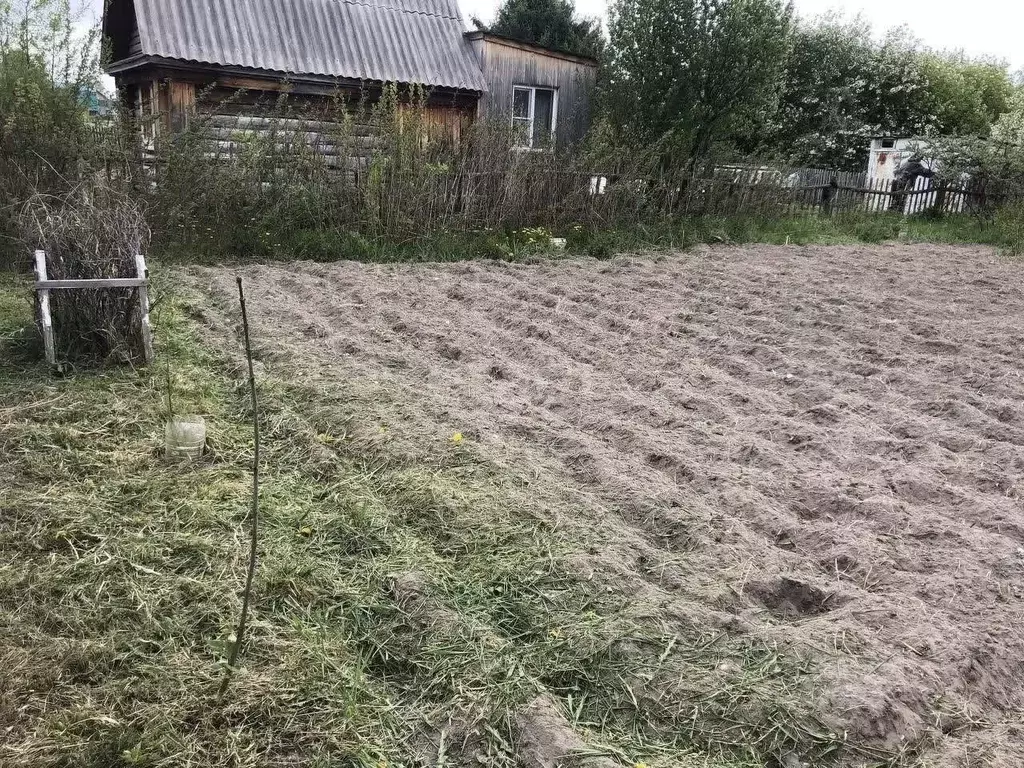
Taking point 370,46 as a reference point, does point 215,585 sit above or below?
below

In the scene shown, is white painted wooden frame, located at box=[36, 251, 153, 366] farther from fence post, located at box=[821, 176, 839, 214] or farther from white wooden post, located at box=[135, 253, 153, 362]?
fence post, located at box=[821, 176, 839, 214]

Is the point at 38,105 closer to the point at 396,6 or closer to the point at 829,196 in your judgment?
the point at 396,6

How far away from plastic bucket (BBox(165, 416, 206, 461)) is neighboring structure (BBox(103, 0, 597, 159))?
733 cm

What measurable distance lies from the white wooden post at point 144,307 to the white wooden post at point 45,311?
1.66 feet

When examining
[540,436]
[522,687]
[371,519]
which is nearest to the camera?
[522,687]

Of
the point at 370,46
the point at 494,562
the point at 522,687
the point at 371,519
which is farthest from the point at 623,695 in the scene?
the point at 370,46

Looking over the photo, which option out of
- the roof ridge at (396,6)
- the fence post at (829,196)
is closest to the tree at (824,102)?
the fence post at (829,196)

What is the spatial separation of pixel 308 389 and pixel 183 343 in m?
1.40

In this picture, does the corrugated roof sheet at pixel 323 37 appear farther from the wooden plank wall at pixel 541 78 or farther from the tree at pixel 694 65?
the tree at pixel 694 65

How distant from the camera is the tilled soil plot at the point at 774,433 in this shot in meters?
2.63

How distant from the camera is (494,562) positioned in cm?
305

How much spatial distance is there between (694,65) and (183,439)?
11.5 meters

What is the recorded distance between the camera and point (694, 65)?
42.3 ft

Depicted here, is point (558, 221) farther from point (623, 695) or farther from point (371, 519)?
point (623, 695)
